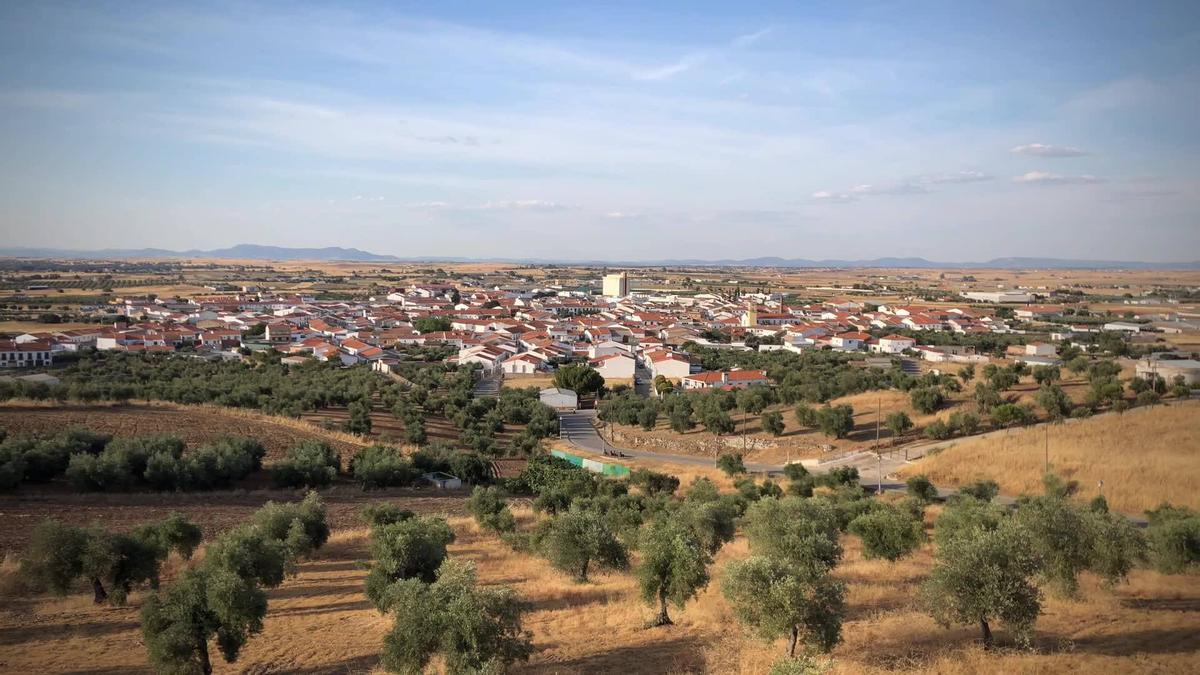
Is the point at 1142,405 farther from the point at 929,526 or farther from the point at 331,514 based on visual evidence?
the point at 331,514

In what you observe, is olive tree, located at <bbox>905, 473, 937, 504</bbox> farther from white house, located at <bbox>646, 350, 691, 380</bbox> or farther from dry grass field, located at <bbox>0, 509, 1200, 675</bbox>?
white house, located at <bbox>646, 350, 691, 380</bbox>

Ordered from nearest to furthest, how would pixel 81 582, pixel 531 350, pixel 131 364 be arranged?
pixel 81 582, pixel 131 364, pixel 531 350

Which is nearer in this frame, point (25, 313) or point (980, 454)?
point (980, 454)

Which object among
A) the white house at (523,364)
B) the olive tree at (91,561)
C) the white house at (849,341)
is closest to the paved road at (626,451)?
the white house at (523,364)

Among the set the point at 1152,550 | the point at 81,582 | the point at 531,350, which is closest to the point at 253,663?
the point at 81,582

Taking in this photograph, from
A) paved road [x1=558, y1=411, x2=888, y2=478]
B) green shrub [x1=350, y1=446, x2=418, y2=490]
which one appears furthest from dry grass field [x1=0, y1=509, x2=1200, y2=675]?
paved road [x1=558, y1=411, x2=888, y2=478]

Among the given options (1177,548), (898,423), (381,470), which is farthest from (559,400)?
(1177,548)

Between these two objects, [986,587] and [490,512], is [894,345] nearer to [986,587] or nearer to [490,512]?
[490,512]

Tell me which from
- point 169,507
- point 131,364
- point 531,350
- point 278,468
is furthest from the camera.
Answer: point 531,350
